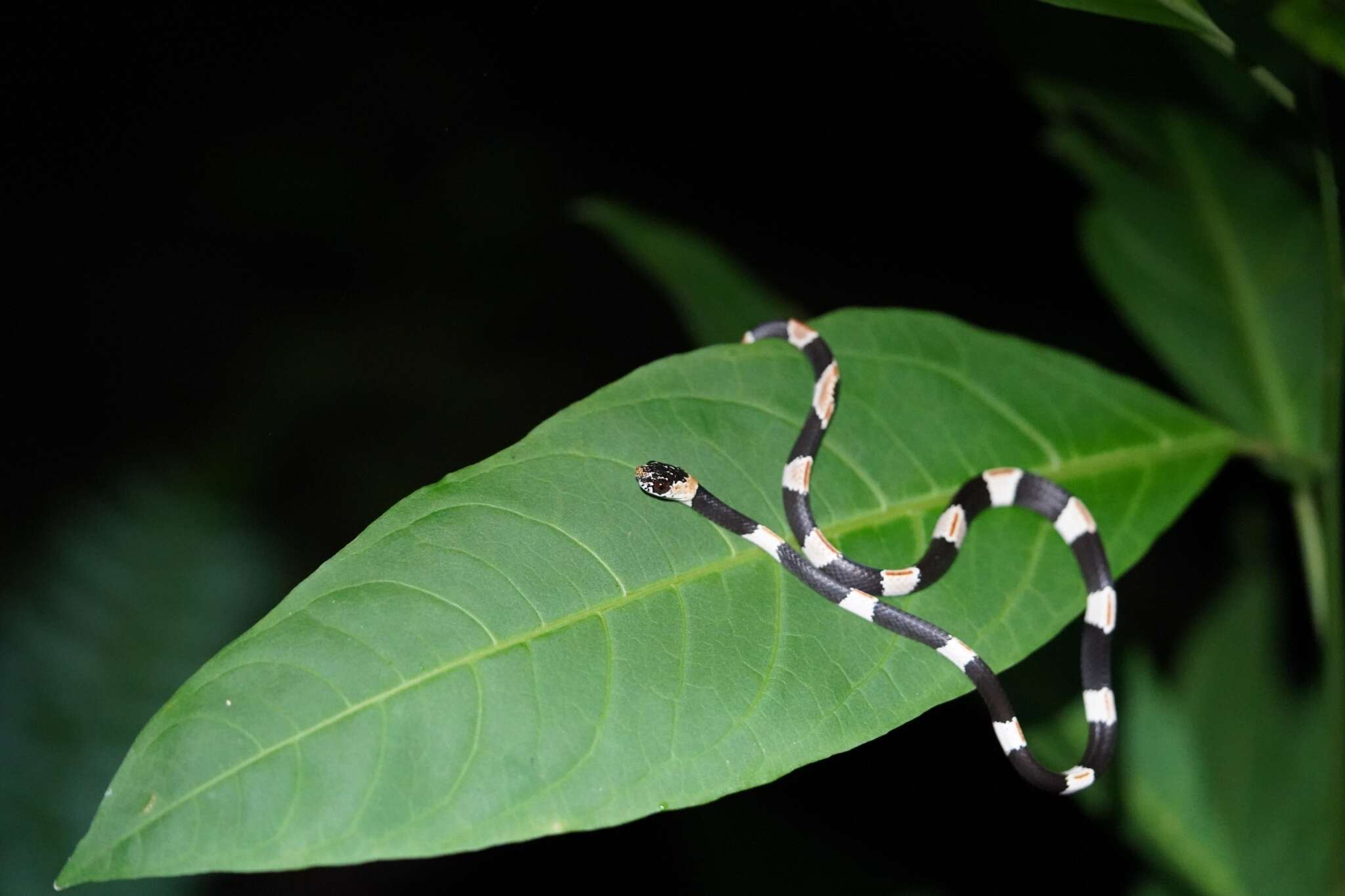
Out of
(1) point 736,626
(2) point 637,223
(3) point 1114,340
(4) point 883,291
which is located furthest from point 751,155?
(1) point 736,626

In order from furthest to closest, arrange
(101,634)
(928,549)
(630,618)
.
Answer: (101,634), (928,549), (630,618)

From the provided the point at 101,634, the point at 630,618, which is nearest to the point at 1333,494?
the point at 630,618

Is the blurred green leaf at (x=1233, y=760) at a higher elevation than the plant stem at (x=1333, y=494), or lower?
lower

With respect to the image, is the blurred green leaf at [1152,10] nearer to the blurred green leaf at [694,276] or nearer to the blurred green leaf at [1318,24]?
the blurred green leaf at [1318,24]

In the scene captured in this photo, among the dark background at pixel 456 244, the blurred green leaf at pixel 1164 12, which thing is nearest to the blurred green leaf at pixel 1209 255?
the blurred green leaf at pixel 1164 12

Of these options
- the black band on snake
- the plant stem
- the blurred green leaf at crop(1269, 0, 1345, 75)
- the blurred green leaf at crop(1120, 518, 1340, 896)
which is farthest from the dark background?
the blurred green leaf at crop(1269, 0, 1345, 75)

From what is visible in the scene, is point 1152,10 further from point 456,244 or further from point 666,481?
point 456,244
